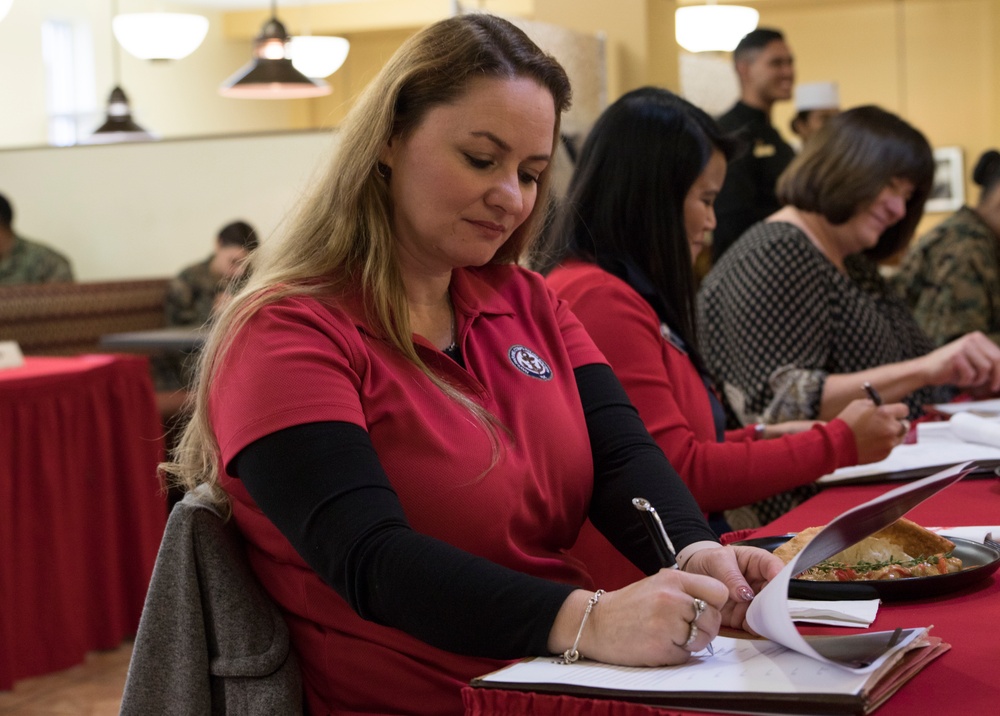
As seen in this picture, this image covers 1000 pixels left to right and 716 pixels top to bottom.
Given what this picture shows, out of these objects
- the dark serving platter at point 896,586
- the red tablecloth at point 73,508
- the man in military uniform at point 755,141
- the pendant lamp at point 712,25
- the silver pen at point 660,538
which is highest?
the pendant lamp at point 712,25

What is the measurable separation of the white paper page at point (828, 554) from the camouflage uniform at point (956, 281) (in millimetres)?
2725

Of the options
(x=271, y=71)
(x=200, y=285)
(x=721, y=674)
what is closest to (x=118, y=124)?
(x=200, y=285)

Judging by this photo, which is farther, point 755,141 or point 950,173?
point 950,173

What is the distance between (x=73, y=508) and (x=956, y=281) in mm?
2713

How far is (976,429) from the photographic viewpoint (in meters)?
1.95

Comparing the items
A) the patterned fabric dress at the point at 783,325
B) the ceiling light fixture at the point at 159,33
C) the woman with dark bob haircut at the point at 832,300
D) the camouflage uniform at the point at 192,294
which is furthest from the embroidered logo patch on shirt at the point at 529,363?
the ceiling light fixture at the point at 159,33

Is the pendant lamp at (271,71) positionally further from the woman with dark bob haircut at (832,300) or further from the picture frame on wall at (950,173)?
the picture frame on wall at (950,173)

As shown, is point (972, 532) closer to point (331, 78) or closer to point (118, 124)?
point (118, 124)

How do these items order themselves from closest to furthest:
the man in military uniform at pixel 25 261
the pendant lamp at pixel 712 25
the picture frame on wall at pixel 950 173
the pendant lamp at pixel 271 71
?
the pendant lamp at pixel 271 71, the man in military uniform at pixel 25 261, the pendant lamp at pixel 712 25, the picture frame on wall at pixel 950 173

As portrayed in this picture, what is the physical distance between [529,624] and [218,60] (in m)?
9.63

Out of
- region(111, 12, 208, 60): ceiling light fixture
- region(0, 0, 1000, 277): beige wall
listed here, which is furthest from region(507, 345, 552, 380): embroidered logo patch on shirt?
region(0, 0, 1000, 277): beige wall

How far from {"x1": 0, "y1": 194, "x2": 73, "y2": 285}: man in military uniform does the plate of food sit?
661cm

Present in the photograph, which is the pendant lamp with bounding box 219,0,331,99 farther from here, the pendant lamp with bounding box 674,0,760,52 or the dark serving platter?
the dark serving platter

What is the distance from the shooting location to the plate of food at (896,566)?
113 centimetres
